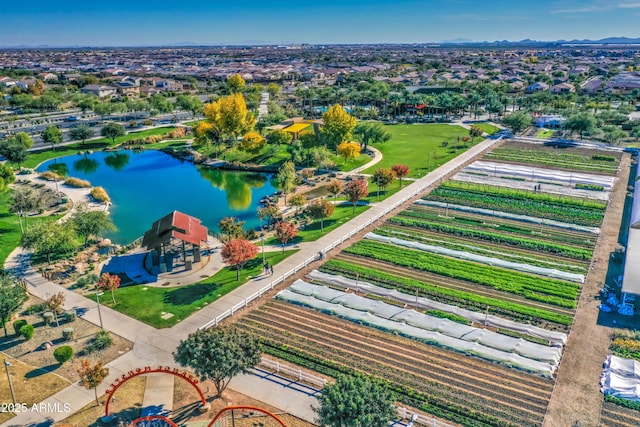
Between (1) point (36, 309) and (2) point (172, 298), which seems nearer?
(1) point (36, 309)

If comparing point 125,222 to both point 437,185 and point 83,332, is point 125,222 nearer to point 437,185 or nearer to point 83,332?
point 83,332

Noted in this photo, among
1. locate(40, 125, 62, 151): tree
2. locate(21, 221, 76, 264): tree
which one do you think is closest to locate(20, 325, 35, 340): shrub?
locate(21, 221, 76, 264): tree

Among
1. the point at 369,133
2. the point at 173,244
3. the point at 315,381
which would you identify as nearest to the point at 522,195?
the point at 369,133

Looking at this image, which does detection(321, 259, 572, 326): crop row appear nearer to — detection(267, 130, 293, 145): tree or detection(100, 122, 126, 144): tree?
detection(267, 130, 293, 145): tree

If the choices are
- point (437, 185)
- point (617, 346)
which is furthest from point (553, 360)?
point (437, 185)

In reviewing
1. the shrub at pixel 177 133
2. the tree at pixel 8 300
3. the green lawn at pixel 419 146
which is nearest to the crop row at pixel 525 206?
the green lawn at pixel 419 146

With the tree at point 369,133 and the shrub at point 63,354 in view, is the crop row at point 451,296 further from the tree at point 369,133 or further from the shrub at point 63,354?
the tree at point 369,133

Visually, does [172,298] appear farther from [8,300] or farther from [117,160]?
[117,160]
